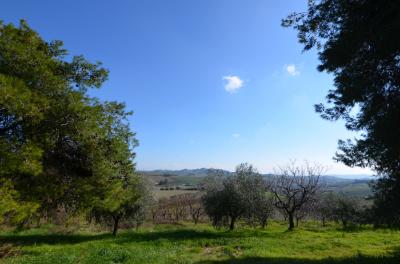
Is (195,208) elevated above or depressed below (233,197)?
below

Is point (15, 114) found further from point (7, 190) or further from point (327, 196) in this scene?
point (327, 196)

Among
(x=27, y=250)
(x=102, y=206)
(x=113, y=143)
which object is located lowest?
(x=27, y=250)

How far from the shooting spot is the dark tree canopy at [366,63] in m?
10.9

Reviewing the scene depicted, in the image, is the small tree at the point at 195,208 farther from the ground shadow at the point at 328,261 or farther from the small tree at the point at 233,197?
the ground shadow at the point at 328,261

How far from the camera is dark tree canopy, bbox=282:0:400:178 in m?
10.9

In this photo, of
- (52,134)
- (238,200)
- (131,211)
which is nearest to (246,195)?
(238,200)

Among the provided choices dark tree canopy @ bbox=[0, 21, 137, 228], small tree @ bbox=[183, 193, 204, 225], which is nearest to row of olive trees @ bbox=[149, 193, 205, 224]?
small tree @ bbox=[183, 193, 204, 225]

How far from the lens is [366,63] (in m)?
12.4

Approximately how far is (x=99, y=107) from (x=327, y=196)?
6648 centimetres

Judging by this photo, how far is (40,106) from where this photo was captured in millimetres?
14789

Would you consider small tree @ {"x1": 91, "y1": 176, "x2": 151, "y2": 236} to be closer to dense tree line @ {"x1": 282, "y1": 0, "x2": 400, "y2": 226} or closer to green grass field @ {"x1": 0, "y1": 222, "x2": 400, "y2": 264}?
green grass field @ {"x1": 0, "y1": 222, "x2": 400, "y2": 264}

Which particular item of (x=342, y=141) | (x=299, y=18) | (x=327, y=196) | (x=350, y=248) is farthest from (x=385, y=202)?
(x=327, y=196)

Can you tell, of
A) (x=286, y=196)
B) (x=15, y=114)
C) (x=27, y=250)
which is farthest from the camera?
(x=286, y=196)

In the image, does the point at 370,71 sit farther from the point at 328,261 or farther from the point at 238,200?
the point at 238,200
